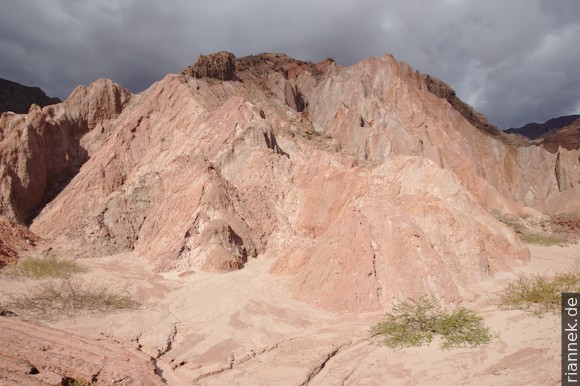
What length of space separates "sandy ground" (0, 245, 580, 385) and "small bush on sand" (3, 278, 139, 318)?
20.0 inches

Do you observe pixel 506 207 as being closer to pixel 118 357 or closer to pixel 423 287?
Answer: pixel 423 287

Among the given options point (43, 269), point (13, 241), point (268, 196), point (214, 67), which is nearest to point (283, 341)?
point (43, 269)

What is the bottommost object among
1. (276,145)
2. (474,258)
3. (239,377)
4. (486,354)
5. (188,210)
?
(239,377)

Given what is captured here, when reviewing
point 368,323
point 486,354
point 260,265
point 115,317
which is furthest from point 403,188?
point 115,317

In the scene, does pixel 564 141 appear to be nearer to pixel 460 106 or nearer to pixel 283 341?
pixel 460 106

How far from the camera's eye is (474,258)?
13.9 meters

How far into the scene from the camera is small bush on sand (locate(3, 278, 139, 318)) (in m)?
10.1

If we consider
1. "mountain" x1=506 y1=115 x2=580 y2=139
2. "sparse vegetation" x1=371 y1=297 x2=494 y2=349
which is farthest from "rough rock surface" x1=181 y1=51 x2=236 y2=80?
"mountain" x1=506 y1=115 x2=580 y2=139

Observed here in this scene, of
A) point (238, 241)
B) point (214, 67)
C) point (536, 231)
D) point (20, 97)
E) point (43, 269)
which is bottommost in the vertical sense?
point (43, 269)

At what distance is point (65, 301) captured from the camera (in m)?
10.7

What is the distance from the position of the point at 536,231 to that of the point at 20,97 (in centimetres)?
6202

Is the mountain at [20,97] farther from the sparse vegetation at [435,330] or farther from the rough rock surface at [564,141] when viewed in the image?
the rough rock surface at [564,141]

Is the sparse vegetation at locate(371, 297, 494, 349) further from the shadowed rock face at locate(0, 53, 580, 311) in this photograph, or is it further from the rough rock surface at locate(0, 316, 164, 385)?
the rough rock surface at locate(0, 316, 164, 385)

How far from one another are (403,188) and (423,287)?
732 cm
